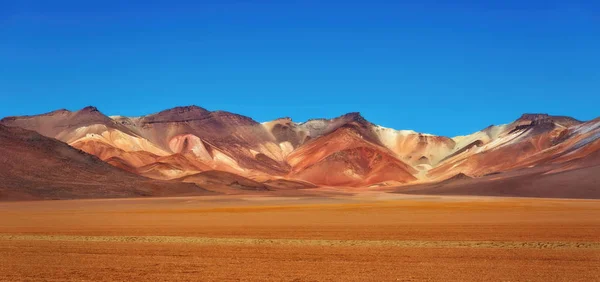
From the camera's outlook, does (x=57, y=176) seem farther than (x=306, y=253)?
Yes

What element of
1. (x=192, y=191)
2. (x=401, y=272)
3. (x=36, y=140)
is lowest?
(x=401, y=272)

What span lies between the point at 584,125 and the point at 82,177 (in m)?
120

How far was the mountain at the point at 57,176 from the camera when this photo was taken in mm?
101000

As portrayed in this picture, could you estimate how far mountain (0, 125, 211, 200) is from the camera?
10100cm

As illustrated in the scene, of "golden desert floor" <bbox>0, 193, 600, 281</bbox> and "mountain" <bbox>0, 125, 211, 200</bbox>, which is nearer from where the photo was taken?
"golden desert floor" <bbox>0, 193, 600, 281</bbox>

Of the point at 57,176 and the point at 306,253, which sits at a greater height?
the point at 57,176

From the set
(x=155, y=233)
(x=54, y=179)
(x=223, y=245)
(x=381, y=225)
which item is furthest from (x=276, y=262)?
(x=54, y=179)

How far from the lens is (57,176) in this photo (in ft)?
371

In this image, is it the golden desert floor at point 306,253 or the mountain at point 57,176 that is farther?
the mountain at point 57,176

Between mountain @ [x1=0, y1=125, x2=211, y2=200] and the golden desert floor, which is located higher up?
mountain @ [x1=0, y1=125, x2=211, y2=200]

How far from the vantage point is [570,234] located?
31250 millimetres

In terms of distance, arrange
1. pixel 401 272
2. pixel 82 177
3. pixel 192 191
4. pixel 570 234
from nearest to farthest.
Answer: pixel 401 272, pixel 570 234, pixel 82 177, pixel 192 191

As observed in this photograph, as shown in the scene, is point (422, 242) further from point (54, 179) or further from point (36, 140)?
point (36, 140)

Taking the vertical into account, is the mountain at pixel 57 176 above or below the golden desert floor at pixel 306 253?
above
